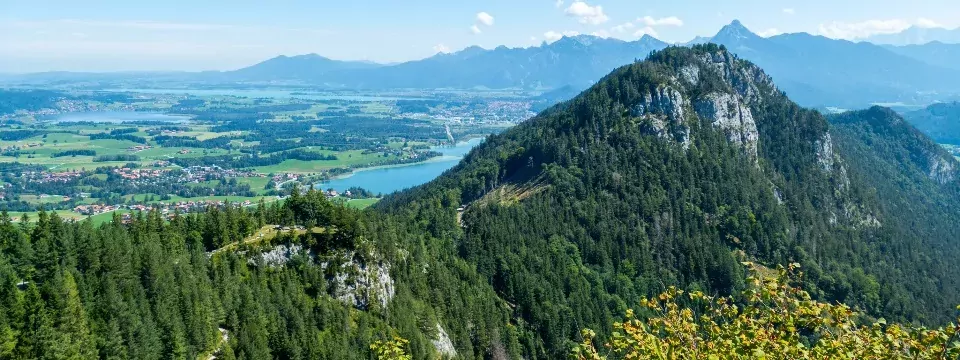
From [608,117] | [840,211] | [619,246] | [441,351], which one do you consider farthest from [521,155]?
[441,351]

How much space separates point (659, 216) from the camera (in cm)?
15300

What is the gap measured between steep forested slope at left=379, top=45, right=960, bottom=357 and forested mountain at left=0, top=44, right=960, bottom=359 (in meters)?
0.57

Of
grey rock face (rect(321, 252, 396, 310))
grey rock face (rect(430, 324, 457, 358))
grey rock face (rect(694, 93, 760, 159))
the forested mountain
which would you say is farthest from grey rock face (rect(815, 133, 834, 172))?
grey rock face (rect(321, 252, 396, 310))

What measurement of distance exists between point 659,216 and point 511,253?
48.9 metres

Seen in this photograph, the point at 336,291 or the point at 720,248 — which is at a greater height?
the point at 336,291

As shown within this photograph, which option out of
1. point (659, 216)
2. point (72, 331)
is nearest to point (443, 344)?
point (72, 331)

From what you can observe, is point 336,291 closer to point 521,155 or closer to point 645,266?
point 645,266

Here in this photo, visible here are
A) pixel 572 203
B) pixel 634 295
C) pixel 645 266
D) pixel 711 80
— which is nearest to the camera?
pixel 634 295

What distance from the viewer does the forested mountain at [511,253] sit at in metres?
57.3

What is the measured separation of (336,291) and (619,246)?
3166 inches

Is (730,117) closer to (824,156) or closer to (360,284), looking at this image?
(824,156)

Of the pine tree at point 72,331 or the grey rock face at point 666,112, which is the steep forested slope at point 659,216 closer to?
the grey rock face at point 666,112

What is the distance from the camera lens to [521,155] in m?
186

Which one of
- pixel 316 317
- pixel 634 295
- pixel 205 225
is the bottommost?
pixel 634 295
